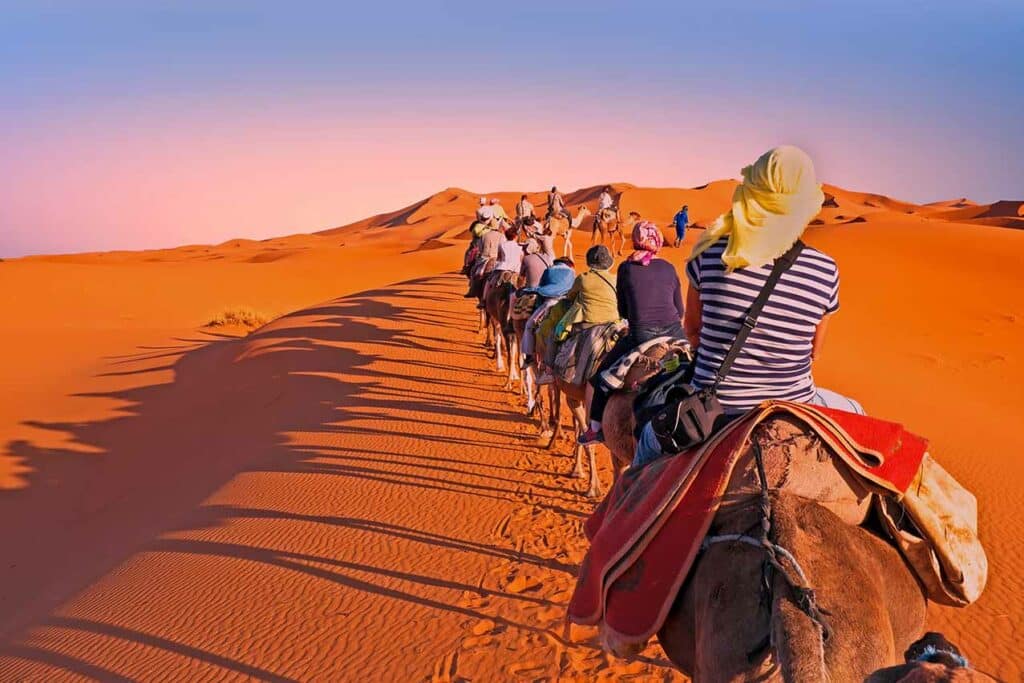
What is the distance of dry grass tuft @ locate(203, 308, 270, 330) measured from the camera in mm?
31531

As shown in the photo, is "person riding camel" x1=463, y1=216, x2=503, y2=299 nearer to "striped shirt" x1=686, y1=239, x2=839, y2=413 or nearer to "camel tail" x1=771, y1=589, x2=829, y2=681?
"striped shirt" x1=686, y1=239, x2=839, y2=413

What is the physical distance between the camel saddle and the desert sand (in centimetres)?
276

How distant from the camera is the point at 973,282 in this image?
24.6m

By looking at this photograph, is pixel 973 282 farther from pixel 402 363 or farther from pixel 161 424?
pixel 161 424

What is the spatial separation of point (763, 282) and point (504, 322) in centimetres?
974

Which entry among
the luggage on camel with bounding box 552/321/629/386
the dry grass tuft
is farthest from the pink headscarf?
the dry grass tuft

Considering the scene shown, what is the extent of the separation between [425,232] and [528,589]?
90458mm

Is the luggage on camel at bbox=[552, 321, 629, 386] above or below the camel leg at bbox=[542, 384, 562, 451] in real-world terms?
above

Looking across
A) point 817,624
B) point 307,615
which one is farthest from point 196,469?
point 817,624

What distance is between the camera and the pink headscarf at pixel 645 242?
20.5 ft

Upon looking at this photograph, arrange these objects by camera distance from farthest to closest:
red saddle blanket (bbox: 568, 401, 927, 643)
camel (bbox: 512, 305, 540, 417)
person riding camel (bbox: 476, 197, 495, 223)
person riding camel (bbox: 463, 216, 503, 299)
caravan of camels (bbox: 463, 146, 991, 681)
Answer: person riding camel (bbox: 476, 197, 495, 223) → person riding camel (bbox: 463, 216, 503, 299) → camel (bbox: 512, 305, 540, 417) → red saddle blanket (bbox: 568, 401, 927, 643) → caravan of camels (bbox: 463, 146, 991, 681)

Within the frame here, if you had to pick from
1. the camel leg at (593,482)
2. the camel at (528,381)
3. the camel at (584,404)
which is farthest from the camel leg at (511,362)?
the camel leg at (593,482)

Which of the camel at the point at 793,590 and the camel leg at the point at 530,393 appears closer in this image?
the camel at the point at 793,590

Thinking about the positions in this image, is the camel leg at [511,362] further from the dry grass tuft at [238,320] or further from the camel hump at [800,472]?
the dry grass tuft at [238,320]
